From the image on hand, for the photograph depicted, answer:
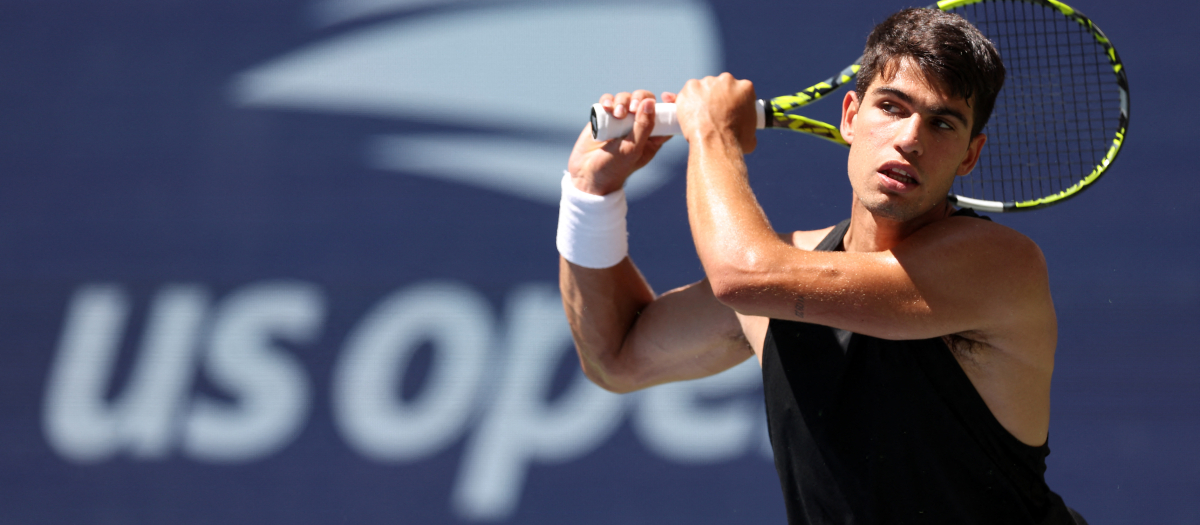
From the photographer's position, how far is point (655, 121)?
7.09ft

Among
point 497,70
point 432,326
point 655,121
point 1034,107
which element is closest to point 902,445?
point 655,121

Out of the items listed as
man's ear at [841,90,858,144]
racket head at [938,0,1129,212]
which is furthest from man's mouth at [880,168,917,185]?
racket head at [938,0,1129,212]

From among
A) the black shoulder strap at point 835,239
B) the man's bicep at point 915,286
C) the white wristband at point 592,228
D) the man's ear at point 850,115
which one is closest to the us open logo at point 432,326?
the white wristband at point 592,228

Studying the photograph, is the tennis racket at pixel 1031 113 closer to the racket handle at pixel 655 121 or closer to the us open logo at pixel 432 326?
the racket handle at pixel 655 121

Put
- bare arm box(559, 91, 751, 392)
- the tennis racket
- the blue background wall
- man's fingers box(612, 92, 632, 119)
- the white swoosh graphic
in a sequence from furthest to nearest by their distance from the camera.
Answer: the white swoosh graphic < the blue background wall < bare arm box(559, 91, 751, 392) < the tennis racket < man's fingers box(612, 92, 632, 119)

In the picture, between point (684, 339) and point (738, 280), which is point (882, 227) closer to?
point (738, 280)

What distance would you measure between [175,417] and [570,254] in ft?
7.81

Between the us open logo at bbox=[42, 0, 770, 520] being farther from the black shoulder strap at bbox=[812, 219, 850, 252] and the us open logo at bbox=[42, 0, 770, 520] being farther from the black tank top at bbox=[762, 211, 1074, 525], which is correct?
the black tank top at bbox=[762, 211, 1074, 525]

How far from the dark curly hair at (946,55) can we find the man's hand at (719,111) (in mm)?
268

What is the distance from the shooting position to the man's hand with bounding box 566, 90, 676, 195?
216cm

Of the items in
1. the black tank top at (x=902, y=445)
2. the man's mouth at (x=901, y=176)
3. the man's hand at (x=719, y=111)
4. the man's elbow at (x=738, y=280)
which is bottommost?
the black tank top at (x=902, y=445)

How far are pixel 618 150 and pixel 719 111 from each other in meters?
0.33

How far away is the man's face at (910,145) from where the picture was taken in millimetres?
1777

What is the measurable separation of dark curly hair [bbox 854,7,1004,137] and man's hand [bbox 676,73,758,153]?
27cm
